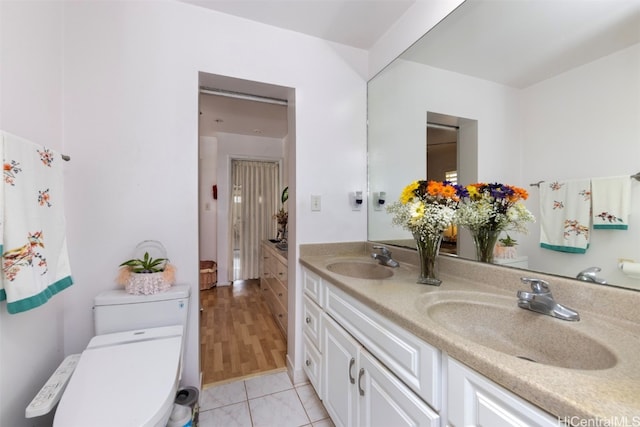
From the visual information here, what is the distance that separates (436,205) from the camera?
111 cm

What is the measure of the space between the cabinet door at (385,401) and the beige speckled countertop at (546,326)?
207 mm

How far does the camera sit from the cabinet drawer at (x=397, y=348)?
708mm

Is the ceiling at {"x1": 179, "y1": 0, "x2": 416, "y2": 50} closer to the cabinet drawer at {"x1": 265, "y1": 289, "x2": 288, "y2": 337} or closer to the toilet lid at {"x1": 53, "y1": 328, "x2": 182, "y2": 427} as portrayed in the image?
the toilet lid at {"x1": 53, "y1": 328, "x2": 182, "y2": 427}

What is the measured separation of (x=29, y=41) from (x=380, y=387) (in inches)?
78.3

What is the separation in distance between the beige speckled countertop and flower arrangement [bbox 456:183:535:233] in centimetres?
19

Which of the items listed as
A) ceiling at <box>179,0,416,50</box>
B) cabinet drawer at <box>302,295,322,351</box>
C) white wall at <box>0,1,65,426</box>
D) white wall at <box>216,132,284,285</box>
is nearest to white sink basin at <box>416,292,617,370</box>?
cabinet drawer at <box>302,295,322,351</box>

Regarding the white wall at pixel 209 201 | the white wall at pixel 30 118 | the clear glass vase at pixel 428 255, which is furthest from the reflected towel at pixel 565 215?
the white wall at pixel 209 201

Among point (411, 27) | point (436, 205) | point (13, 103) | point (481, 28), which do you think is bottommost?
point (436, 205)

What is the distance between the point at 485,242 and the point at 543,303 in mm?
409

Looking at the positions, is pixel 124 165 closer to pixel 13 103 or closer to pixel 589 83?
pixel 13 103

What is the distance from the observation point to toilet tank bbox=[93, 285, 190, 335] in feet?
4.22

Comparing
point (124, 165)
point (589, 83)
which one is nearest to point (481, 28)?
point (589, 83)

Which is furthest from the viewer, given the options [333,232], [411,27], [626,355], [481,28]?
[333,232]

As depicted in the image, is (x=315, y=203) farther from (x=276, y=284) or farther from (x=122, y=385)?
(x=122, y=385)
